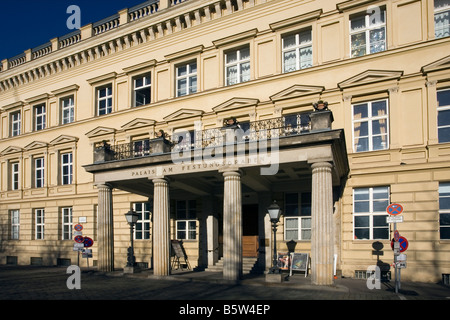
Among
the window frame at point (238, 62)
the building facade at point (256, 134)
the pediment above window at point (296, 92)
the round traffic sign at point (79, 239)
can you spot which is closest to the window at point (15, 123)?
the building facade at point (256, 134)

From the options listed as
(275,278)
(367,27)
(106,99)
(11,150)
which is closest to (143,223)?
(106,99)

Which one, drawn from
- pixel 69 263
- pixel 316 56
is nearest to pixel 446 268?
pixel 316 56

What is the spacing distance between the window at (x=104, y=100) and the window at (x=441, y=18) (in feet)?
61.4

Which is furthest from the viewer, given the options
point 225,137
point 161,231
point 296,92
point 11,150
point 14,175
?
point 14,175

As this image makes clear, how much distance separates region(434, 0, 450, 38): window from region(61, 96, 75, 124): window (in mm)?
22206

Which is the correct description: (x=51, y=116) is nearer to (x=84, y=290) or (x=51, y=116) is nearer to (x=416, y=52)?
(x=84, y=290)

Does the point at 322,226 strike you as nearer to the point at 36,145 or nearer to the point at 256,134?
the point at 256,134

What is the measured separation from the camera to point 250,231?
64.8 ft

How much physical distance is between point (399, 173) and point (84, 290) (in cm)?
1316

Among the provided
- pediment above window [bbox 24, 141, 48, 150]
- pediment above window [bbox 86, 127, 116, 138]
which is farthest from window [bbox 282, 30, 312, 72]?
pediment above window [bbox 24, 141, 48, 150]

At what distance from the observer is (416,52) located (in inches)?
642

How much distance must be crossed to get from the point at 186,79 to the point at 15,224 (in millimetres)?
17888

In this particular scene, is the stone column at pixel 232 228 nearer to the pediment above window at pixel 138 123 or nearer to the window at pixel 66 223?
the pediment above window at pixel 138 123

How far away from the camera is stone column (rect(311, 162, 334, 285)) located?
12.9m
